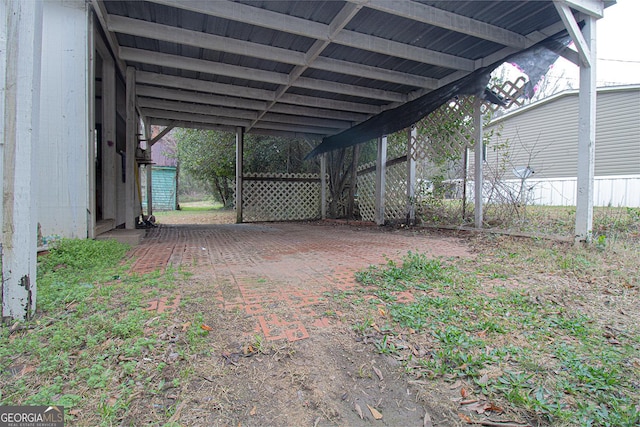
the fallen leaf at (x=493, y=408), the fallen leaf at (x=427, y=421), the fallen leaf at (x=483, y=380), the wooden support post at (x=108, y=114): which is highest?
the wooden support post at (x=108, y=114)

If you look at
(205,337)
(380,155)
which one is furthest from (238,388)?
(380,155)

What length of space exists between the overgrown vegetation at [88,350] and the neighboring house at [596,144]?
1011 centimetres

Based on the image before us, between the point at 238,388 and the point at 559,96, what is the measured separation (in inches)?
620

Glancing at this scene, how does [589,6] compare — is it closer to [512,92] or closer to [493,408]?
[512,92]

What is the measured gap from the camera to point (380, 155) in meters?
7.96

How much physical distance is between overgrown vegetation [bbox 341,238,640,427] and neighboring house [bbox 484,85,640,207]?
8.00m

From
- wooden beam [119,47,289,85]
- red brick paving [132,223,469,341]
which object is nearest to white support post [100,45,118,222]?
wooden beam [119,47,289,85]

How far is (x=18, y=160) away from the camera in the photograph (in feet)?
5.95

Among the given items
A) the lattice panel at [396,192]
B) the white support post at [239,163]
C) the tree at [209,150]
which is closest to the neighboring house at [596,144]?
the lattice panel at [396,192]

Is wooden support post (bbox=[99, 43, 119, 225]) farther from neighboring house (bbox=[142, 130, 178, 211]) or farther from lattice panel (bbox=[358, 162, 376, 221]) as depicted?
neighboring house (bbox=[142, 130, 178, 211])

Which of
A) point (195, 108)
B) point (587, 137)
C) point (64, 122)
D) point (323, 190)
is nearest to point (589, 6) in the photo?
point (587, 137)

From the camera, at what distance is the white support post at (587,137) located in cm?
383

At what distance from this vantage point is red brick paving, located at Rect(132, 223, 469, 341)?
1.98 m
